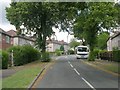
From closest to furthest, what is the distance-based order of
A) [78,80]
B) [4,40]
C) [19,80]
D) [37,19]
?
[19,80]
[78,80]
[37,19]
[4,40]

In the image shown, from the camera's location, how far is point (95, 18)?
113 feet

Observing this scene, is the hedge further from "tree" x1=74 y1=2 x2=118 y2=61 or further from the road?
the road

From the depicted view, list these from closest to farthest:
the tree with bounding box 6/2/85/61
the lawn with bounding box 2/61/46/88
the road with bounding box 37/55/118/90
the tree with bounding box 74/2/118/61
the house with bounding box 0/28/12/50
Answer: the lawn with bounding box 2/61/46/88
the road with bounding box 37/55/118/90
the tree with bounding box 74/2/118/61
the tree with bounding box 6/2/85/61
the house with bounding box 0/28/12/50

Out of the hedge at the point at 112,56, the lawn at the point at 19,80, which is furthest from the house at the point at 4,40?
the lawn at the point at 19,80

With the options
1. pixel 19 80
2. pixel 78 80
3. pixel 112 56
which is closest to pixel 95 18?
pixel 78 80

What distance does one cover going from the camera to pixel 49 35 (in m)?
59.0

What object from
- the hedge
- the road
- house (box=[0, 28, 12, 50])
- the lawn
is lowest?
the road

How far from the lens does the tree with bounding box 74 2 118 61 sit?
95.0ft

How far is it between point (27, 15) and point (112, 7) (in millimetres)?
26604

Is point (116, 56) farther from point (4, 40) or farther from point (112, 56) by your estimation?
point (4, 40)

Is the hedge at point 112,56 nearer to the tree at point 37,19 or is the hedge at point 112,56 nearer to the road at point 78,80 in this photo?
the tree at point 37,19

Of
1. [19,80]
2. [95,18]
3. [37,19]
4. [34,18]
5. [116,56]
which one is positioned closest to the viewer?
[19,80]

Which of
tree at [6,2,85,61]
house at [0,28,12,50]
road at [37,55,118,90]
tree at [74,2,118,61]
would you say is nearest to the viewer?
road at [37,55,118,90]

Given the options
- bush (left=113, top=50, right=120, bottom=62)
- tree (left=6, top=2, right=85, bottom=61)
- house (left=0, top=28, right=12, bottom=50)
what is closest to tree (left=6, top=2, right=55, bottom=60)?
tree (left=6, top=2, right=85, bottom=61)
